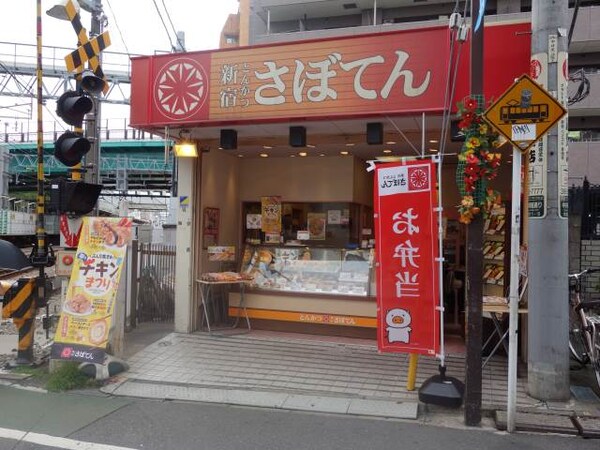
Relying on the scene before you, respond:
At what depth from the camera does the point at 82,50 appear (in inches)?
283

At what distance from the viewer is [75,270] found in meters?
6.70

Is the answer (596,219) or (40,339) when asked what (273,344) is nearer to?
(40,339)

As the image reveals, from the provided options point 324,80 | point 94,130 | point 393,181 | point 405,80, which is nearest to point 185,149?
point 94,130

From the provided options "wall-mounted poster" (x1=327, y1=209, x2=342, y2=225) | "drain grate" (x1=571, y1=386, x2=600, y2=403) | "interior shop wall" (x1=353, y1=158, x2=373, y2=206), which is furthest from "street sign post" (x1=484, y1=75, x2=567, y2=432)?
"wall-mounted poster" (x1=327, y1=209, x2=342, y2=225)

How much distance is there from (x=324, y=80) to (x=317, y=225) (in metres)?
3.84

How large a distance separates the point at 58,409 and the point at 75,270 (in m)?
1.80

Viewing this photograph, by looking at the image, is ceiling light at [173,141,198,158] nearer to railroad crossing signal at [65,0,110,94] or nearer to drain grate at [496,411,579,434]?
railroad crossing signal at [65,0,110,94]

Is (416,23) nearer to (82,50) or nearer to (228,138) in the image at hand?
(228,138)

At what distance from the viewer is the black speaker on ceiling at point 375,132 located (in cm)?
767

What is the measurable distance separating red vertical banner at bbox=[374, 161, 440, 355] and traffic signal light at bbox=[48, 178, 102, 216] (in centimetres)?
377

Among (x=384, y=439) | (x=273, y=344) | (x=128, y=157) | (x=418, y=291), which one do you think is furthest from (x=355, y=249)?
(x=128, y=157)

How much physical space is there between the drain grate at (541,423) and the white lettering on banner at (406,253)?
1751 millimetres

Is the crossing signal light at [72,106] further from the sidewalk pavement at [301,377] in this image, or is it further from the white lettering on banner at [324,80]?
the sidewalk pavement at [301,377]

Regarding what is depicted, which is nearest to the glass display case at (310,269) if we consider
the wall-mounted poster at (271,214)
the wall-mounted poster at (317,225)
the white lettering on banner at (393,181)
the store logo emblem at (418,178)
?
the wall-mounted poster at (271,214)
